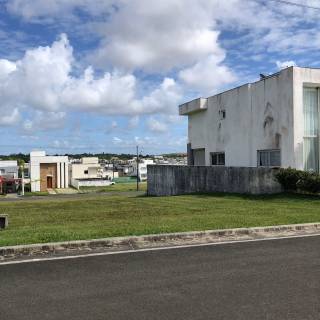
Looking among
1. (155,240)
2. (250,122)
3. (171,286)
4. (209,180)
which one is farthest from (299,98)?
(171,286)

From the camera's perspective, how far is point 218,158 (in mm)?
31734

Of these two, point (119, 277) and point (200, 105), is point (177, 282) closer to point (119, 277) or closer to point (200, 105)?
point (119, 277)

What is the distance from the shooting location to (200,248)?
994 cm

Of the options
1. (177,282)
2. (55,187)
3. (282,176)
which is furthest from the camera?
(55,187)

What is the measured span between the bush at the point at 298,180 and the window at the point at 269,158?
335 centimetres

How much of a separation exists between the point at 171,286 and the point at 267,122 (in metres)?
19.7

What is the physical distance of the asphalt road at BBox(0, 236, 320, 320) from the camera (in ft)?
19.2

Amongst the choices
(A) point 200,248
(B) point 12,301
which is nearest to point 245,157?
(A) point 200,248

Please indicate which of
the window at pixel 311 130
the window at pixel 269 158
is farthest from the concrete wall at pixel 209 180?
the window at pixel 311 130

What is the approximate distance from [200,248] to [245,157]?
731 inches

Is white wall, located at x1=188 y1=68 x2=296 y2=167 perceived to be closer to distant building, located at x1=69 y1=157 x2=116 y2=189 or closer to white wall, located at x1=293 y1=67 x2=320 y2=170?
white wall, located at x1=293 y1=67 x2=320 y2=170

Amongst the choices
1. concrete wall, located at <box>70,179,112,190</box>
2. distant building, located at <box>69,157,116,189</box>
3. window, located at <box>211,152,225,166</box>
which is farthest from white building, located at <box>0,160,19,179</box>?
window, located at <box>211,152,225,166</box>

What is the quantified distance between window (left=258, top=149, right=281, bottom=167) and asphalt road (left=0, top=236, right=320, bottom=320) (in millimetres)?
15933

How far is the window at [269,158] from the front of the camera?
2525 cm
